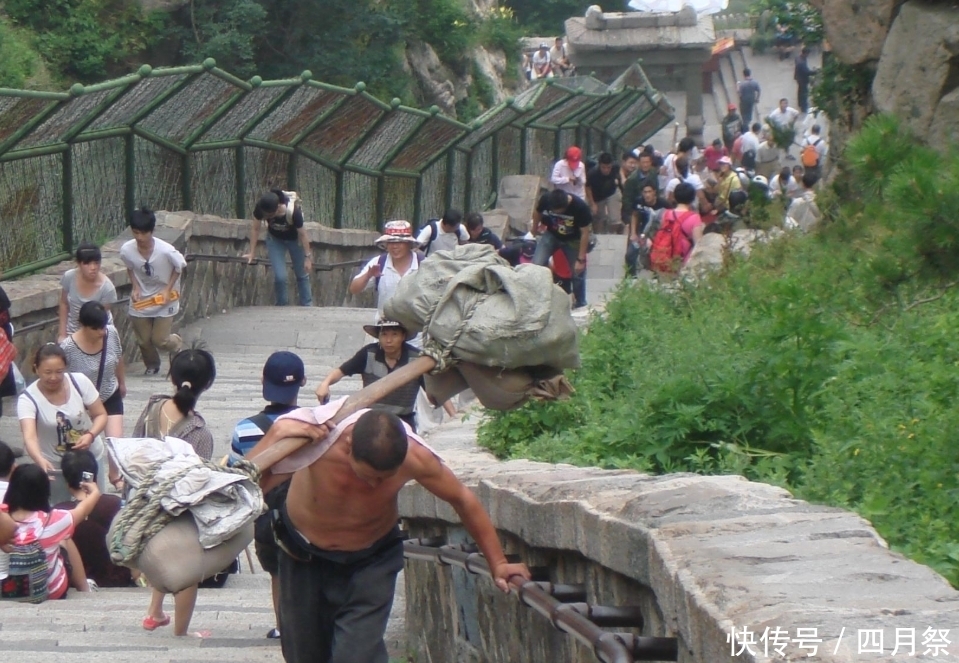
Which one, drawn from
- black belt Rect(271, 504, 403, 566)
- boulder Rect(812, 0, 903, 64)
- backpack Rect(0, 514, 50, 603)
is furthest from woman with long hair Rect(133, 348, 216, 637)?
boulder Rect(812, 0, 903, 64)

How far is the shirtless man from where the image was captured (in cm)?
456

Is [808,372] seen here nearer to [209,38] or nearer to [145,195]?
[145,195]

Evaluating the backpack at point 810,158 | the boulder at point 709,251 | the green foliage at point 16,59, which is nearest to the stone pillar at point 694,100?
the backpack at point 810,158

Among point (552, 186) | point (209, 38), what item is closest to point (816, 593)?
point (552, 186)

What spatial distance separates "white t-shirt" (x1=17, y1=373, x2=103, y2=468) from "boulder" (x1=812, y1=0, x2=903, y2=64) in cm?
796

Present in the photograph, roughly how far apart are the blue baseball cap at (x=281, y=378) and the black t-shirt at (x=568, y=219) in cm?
787

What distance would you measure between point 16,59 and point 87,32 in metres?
3.38

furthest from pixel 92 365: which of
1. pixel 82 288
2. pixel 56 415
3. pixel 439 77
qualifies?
pixel 439 77

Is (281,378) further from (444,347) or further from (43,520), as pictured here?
(444,347)

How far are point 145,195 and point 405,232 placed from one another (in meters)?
6.09

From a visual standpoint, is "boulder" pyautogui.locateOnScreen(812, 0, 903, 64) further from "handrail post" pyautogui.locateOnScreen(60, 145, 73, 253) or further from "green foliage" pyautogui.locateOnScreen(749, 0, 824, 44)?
"handrail post" pyautogui.locateOnScreen(60, 145, 73, 253)

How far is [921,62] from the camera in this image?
11.5 metres

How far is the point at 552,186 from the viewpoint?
2206cm

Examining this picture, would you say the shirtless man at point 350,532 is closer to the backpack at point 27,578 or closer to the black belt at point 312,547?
the black belt at point 312,547
